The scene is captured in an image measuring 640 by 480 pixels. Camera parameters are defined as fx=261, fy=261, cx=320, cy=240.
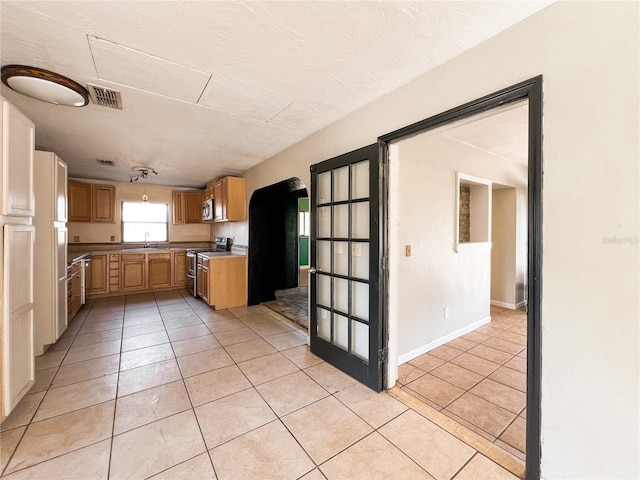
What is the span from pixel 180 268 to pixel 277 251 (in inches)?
91.6

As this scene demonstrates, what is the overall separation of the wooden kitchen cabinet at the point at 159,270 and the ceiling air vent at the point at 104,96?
407 cm

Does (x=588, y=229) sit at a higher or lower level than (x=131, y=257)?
higher

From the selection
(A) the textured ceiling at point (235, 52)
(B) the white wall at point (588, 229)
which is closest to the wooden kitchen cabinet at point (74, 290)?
(A) the textured ceiling at point (235, 52)

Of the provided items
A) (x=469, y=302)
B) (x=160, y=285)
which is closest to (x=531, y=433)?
(x=469, y=302)

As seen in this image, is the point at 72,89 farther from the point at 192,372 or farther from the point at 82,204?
the point at 82,204

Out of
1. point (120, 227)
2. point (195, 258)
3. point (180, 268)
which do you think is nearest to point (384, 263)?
point (195, 258)

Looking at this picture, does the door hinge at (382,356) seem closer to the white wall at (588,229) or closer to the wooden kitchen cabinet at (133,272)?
the white wall at (588,229)

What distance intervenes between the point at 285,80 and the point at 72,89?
1.61 meters

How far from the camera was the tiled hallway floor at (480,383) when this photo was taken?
6.00ft

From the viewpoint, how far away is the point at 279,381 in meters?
2.30

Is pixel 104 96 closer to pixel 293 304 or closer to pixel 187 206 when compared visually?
pixel 293 304

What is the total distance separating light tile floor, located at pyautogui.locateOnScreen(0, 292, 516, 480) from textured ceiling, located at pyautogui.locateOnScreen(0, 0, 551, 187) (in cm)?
239

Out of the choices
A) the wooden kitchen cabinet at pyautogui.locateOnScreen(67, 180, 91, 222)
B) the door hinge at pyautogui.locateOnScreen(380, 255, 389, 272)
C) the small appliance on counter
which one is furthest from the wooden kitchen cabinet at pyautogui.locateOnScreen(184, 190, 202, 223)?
the door hinge at pyautogui.locateOnScreen(380, 255, 389, 272)

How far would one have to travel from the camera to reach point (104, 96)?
6.92 ft
